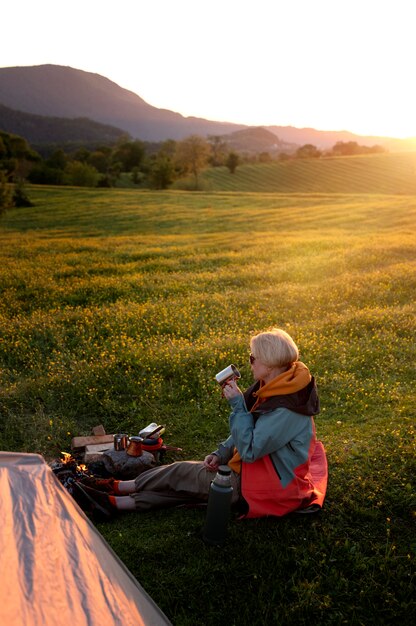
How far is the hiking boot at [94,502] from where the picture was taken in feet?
18.8

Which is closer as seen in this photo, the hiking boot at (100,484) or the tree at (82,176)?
the hiking boot at (100,484)

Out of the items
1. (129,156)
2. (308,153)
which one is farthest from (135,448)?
(308,153)

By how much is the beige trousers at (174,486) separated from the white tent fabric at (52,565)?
57.8 inches

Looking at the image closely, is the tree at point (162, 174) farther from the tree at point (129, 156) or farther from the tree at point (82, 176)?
the tree at point (129, 156)

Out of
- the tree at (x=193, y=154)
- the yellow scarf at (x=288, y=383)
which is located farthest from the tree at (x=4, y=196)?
the tree at (x=193, y=154)

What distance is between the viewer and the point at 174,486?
18.7ft

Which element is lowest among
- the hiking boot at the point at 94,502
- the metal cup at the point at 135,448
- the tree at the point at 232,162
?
the hiking boot at the point at 94,502

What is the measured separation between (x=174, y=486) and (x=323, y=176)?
86120mm

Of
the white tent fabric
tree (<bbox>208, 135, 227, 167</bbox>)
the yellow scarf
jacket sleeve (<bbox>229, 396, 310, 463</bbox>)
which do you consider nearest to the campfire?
the white tent fabric

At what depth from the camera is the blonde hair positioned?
493 centimetres

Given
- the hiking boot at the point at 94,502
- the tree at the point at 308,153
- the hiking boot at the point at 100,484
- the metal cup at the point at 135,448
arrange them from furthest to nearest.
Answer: the tree at the point at 308,153
the metal cup at the point at 135,448
the hiking boot at the point at 100,484
the hiking boot at the point at 94,502

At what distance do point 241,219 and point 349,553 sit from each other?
107 feet

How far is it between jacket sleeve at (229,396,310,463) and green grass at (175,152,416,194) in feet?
248

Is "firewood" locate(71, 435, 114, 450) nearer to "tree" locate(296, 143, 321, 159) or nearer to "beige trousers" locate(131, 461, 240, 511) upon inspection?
"beige trousers" locate(131, 461, 240, 511)
